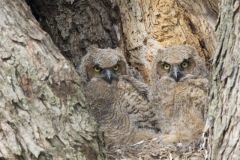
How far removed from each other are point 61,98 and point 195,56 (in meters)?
1.56

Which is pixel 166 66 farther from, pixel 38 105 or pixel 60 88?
pixel 38 105

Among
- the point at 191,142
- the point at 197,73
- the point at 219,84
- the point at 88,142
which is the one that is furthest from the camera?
the point at 197,73

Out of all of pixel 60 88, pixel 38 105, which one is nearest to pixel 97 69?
pixel 60 88

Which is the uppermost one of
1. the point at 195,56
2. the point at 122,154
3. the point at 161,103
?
the point at 195,56

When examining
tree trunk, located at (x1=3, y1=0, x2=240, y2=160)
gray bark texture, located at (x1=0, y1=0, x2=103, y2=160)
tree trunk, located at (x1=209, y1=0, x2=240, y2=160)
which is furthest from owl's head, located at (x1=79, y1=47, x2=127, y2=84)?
tree trunk, located at (x1=209, y1=0, x2=240, y2=160)

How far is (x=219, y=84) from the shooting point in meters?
3.05

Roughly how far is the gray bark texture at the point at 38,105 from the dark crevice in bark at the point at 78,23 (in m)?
1.61

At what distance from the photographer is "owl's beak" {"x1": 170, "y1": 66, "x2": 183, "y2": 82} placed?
464cm

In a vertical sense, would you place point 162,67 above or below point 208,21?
below

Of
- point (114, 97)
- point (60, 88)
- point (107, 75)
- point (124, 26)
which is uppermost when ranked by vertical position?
point (124, 26)

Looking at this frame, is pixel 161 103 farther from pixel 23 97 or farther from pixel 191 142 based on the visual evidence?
pixel 23 97

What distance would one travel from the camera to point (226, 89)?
118 inches

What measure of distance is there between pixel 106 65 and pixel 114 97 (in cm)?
27

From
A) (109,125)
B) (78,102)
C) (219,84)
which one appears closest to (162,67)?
(109,125)
